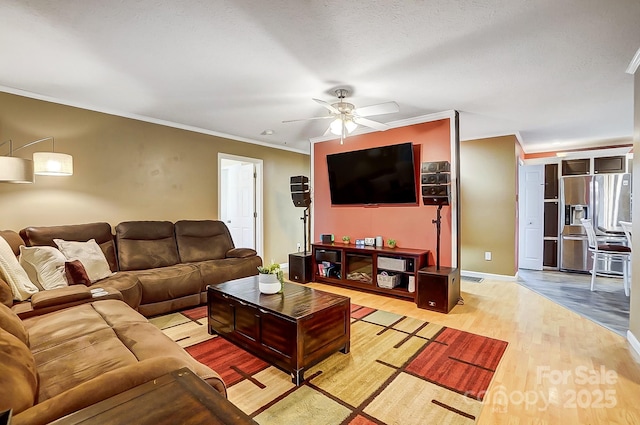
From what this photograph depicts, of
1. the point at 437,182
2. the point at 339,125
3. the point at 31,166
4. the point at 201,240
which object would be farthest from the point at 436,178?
the point at 31,166

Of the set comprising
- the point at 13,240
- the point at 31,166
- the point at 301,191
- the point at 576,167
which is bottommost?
the point at 13,240

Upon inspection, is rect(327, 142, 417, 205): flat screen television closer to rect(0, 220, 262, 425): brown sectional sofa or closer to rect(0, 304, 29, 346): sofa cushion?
rect(0, 220, 262, 425): brown sectional sofa

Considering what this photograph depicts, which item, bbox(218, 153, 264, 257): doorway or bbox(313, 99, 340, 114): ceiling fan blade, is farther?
bbox(218, 153, 264, 257): doorway

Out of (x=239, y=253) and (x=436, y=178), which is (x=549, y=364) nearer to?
(x=436, y=178)

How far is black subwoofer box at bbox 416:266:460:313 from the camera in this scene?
3.45m

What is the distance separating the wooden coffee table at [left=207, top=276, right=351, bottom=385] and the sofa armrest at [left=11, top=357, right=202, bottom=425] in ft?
3.20

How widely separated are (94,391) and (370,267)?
3814mm

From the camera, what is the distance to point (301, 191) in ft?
16.1

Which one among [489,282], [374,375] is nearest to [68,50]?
[374,375]

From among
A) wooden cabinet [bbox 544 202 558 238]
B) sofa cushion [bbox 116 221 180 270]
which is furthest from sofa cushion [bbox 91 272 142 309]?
wooden cabinet [bbox 544 202 558 238]

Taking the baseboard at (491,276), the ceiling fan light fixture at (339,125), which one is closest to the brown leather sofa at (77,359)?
the ceiling fan light fixture at (339,125)

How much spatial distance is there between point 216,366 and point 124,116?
11.2 feet

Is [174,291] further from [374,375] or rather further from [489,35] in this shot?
[489,35]

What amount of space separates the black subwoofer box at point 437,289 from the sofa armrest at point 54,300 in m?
3.18
